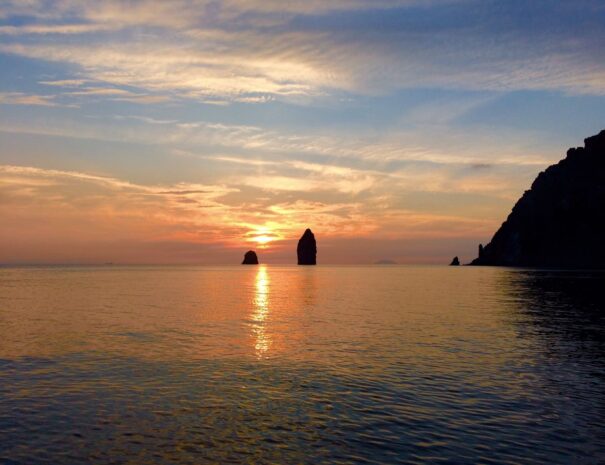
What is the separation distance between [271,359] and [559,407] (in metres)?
19.4

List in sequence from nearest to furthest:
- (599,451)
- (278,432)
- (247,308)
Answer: (599,451) < (278,432) < (247,308)

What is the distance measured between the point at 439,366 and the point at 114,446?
2195 cm

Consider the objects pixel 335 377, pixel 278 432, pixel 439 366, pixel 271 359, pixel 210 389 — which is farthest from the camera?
pixel 271 359

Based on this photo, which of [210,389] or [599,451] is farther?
[210,389]

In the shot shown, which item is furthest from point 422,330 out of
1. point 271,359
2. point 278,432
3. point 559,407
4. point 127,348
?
point 278,432

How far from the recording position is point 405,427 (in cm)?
2092

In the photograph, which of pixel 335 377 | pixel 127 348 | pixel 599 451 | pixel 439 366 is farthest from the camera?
pixel 127 348

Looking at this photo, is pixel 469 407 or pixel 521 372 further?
pixel 521 372

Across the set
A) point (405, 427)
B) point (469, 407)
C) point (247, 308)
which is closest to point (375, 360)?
point (469, 407)

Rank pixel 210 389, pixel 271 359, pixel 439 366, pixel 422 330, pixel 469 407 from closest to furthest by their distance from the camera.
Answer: pixel 469 407
pixel 210 389
pixel 439 366
pixel 271 359
pixel 422 330

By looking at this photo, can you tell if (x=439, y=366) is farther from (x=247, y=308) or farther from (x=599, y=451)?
(x=247, y=308)

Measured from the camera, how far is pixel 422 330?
49906mm

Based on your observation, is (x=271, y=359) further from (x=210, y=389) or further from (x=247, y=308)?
(x=247, y=308)

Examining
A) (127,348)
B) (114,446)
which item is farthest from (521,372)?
(127,348)
